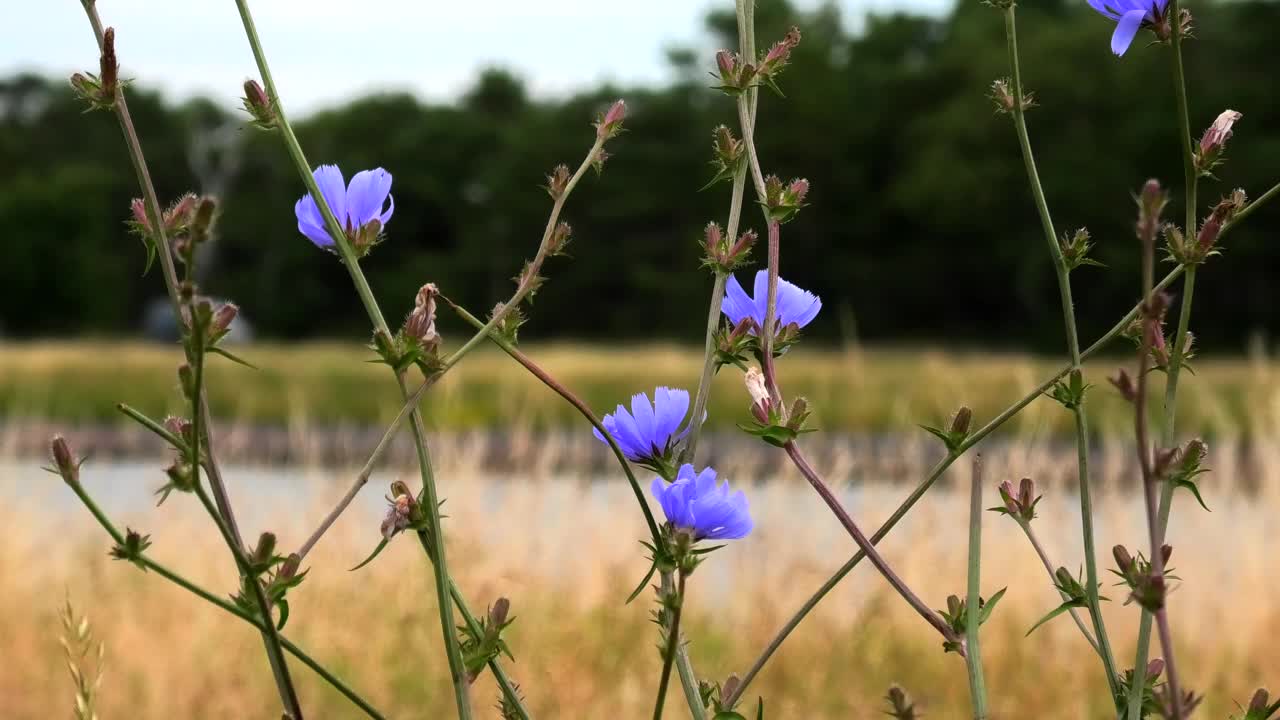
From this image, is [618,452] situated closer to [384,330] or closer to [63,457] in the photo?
[384,330]

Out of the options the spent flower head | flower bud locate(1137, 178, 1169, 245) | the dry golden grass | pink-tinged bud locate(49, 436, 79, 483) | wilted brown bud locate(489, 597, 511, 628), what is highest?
flower bud locate(1137, 178, 1169, 245)

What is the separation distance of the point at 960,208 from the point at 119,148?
26541 mm

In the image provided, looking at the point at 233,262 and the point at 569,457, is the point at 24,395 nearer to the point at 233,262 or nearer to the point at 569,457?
the point at 569,457

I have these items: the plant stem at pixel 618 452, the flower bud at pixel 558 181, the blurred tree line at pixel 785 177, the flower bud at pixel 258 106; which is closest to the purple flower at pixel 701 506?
the plant stem at pixel 618 452

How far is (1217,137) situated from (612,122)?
475 mm

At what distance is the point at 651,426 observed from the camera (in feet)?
2.83

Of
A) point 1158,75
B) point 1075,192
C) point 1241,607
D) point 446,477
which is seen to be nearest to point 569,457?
point 446,477

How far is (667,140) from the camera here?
33.2 m

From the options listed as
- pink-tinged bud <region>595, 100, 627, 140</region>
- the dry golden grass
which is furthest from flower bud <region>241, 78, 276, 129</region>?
the dry golden grass

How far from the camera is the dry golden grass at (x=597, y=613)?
9.47ft

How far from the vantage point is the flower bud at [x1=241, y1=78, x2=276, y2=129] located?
0.81 metres

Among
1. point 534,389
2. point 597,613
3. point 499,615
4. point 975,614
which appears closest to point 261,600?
point 499,615

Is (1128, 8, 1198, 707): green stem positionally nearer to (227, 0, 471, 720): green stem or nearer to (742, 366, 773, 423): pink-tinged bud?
(742, 366, 773, 423): pink-tinged bud

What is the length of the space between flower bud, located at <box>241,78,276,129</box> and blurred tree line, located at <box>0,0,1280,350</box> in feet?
71.4
